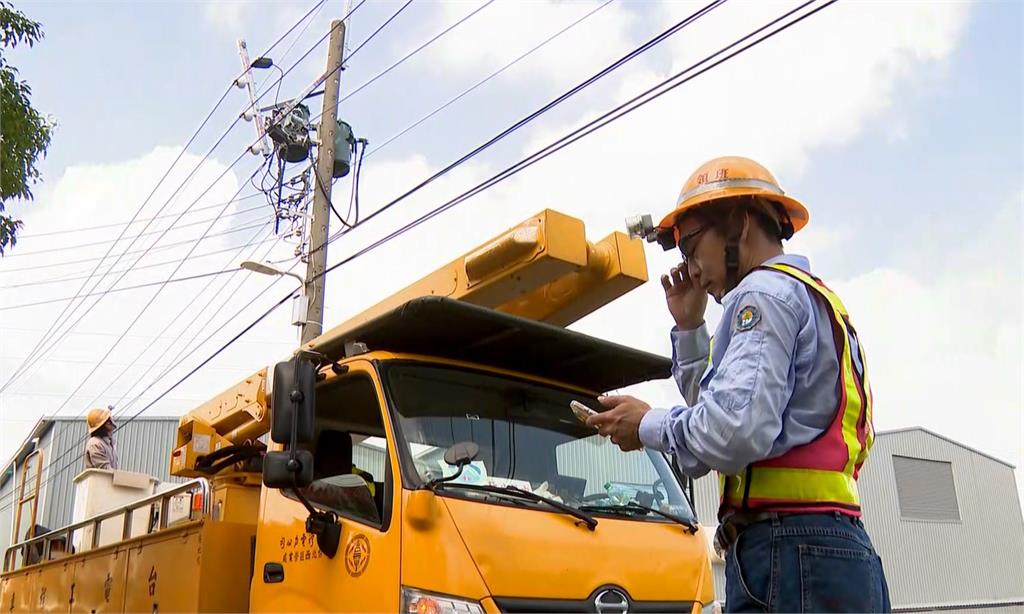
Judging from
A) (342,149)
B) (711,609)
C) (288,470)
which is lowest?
(711,609)

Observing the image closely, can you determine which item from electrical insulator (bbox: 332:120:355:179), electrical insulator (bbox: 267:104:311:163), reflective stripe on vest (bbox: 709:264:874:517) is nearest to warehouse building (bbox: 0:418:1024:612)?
electrical insulator (bbox: 332:120:355:179)

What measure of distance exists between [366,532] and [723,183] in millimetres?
2055

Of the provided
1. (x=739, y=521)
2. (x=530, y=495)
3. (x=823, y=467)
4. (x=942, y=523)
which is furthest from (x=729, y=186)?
(x=942, y=523)

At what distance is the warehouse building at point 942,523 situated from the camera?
27656 millimetres

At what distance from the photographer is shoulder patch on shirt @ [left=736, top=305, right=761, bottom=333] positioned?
7.44 feet

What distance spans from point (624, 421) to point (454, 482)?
1.32 m

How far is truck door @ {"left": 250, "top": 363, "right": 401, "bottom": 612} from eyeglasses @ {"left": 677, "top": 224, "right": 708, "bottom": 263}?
160 cm

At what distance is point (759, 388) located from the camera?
2160mm

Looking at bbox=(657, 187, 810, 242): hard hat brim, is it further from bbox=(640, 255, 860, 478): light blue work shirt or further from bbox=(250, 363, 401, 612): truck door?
bbox=(250, 363, 401, 612): truck door

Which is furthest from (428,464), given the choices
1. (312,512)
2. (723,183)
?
(723,183)

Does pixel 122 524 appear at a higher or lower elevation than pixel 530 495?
higher

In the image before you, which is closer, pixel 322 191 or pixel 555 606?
pixel 555 606

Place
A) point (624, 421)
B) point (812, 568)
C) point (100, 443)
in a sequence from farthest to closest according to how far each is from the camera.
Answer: point (100, 443), point (624, 421), point (812, 568)

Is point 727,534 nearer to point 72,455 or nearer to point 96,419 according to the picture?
point 96,419
